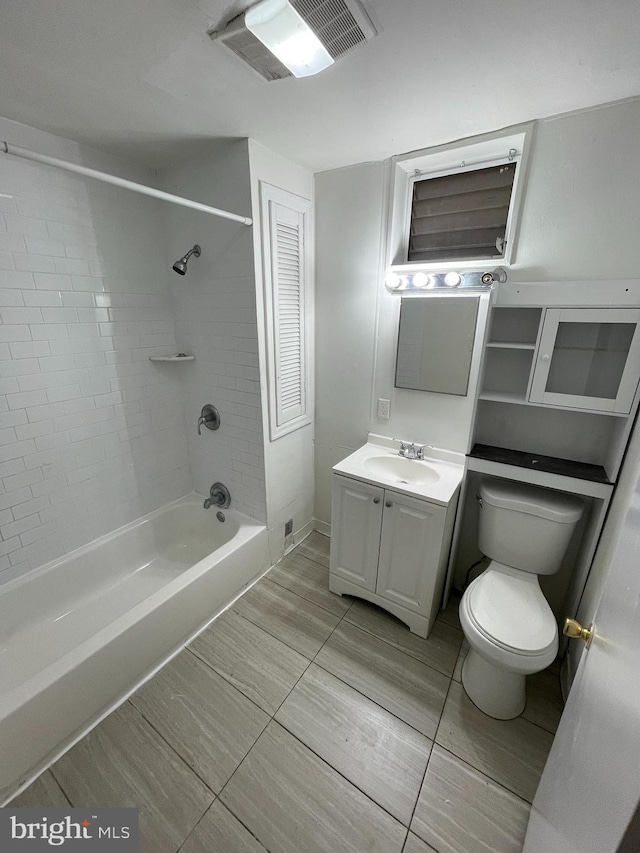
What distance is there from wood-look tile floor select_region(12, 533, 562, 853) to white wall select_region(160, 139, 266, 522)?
34.3 inches

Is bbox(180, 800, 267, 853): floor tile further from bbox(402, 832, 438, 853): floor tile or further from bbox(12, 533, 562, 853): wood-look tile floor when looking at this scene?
bbox(402, 832, 438, 853): floor tile

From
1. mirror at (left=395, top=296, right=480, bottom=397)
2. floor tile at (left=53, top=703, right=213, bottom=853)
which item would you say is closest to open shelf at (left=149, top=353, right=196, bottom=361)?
mirror at (left=395, top=296, right=480, bottom=397)

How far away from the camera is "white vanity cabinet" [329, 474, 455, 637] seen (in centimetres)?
163

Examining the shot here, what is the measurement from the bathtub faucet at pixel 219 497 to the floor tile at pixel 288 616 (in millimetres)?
556

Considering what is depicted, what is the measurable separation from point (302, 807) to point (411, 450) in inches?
60.1

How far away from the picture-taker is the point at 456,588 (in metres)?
2.06

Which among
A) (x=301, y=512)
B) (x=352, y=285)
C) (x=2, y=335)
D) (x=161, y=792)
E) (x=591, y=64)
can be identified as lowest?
(x=161, y=792)

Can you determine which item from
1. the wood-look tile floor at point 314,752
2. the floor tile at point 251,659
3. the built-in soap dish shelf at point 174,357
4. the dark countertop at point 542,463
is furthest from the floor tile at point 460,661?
the built-in soap dish shelf at point 174,357

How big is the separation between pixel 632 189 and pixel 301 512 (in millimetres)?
2312

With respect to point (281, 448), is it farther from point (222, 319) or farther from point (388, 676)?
point (388, 676)

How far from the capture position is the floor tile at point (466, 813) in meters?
1.10

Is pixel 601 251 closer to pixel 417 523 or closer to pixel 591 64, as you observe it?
pixel 591 64

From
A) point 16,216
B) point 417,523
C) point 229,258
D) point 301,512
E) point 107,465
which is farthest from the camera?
point 301,512

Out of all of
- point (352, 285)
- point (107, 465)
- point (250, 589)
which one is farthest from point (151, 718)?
point (352, 285)
